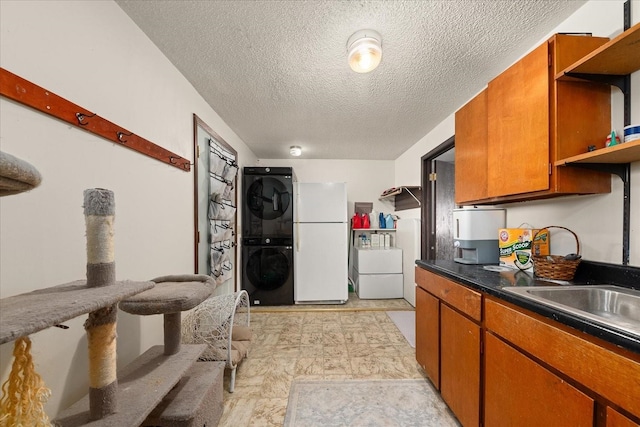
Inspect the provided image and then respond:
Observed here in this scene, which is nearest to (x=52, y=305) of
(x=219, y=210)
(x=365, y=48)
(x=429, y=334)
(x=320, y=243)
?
(x=365, y=48)

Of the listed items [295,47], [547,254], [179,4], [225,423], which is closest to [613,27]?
[547,254]

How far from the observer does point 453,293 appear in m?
1.42

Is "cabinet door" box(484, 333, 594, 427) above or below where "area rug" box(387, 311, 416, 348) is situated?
above

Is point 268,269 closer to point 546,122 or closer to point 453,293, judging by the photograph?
point 453,293

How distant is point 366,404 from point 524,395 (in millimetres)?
987

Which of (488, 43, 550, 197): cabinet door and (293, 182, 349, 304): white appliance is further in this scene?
(293, 182, 349, 304): white appliance

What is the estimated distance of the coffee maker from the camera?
175 cm

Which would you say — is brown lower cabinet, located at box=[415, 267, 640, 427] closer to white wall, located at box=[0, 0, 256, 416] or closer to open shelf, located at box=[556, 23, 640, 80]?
open shelf, located at box=[556, 23, 640, 80]

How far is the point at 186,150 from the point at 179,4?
90 centimetres

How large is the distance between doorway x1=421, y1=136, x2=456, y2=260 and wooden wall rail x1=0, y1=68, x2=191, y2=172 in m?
2.81

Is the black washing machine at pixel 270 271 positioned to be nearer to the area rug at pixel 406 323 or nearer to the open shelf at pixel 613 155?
the area rug at pixel 406 323

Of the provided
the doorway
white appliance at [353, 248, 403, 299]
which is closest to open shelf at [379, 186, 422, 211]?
the doorway

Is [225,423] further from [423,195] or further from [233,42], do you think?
[423,195]

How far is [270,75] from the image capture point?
1.78 metres
